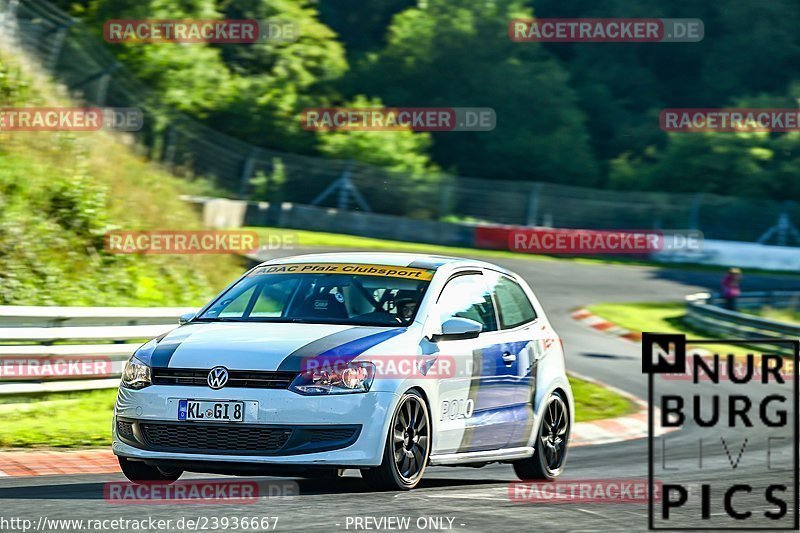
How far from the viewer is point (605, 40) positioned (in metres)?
58.1

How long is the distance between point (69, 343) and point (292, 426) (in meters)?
6.06

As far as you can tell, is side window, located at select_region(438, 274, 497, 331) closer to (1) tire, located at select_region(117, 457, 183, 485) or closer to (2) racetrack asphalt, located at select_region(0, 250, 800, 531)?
(2) racetrack asphalt, located at select_region(0, 250, 800, 531)

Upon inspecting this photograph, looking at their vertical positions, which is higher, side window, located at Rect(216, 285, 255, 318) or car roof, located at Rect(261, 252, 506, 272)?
car roof, located at Rect(261, 252, 506, 272)

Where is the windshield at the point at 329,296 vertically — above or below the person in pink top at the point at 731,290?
above

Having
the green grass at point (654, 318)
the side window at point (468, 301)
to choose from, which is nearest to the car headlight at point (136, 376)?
the side window at point (468, 301)

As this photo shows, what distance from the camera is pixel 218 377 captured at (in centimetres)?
741

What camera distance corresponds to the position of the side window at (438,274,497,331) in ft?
28.6

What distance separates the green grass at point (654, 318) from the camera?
24.9m

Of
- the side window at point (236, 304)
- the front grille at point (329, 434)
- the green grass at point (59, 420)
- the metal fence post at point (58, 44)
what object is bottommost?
the green grass at point (59, 420)

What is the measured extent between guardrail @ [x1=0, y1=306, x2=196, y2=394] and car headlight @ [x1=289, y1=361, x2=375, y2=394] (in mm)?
4557

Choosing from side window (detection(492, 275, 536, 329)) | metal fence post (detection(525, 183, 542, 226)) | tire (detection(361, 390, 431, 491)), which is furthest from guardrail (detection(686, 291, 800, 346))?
tire (detection(361, 390, 431, 491))

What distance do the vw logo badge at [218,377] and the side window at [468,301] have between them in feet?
5.55

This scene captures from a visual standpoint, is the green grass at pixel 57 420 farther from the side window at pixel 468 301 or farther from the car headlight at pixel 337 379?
the car headlight at pixel 337 379

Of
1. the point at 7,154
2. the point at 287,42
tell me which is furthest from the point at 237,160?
the point at 7,154
